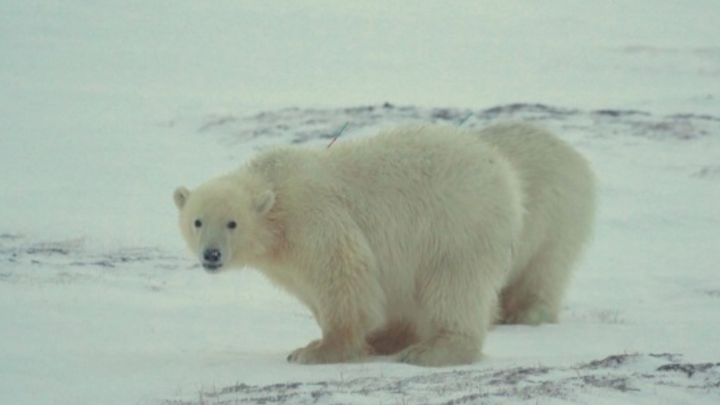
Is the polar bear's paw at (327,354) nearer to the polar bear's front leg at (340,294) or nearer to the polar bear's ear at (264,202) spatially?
the polar bear's front leg at (340,294)

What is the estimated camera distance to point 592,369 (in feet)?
24.3

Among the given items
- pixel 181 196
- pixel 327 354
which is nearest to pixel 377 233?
pixel 327 354

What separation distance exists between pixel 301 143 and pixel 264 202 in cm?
1588

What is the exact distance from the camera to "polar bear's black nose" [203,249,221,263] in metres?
8.70

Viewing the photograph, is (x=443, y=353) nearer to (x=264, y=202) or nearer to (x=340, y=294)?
(x=340, y=294)

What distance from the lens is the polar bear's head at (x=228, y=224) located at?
8.77 metres

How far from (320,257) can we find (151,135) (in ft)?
61.8

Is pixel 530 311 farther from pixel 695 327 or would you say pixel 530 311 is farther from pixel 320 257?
pixel 320 257

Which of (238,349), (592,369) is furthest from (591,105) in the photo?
(592,369)

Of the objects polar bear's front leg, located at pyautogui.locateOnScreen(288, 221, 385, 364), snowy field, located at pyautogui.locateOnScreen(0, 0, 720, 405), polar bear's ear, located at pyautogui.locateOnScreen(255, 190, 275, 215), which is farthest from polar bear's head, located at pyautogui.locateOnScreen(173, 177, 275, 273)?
snowy field, located at pyautogui.locateOnScreen(0, 0, 720, 405)

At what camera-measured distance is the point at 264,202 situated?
28.8 feet

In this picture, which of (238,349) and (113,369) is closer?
(113,369)

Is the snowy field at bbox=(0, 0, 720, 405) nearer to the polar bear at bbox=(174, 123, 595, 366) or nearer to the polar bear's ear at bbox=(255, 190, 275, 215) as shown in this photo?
the polar bear at bbox=(174, 123, 595, 366)

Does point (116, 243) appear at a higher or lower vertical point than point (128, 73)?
lower
